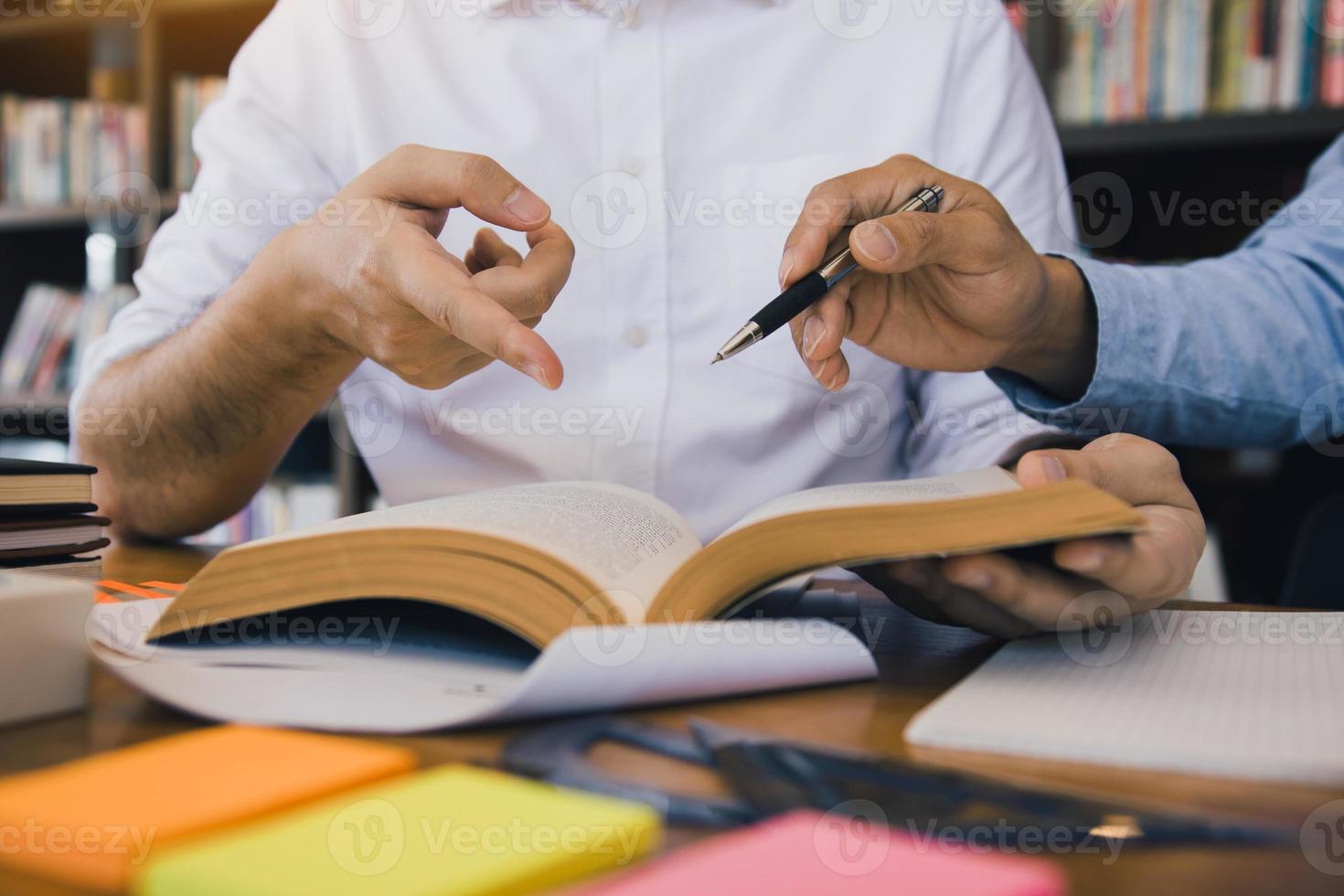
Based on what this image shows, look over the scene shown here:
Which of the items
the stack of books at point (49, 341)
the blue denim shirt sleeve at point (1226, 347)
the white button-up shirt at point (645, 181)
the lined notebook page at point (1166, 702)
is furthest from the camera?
the stack of books at point (49, 341)

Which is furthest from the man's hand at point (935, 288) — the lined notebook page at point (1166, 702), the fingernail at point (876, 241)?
the lined notebook page at point (1166, 702)

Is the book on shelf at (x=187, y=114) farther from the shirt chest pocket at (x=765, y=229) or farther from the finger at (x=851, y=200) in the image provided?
the finger at (x=851, y=200)

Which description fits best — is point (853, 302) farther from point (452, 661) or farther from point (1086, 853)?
point (1086, 853)

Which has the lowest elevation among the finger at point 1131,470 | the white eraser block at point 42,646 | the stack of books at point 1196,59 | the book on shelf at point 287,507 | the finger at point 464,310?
the book on shelf at point 287,507

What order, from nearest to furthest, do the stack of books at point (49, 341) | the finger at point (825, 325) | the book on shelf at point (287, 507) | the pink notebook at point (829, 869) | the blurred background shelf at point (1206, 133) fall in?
the pink notebook at point (829, 869) < the finger at point (825, 325) < the blurred background shelf at point (1206, 133) < the book on shelf at point (287, 507) < the stack of books at point (49, 341)

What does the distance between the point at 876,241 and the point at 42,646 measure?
1.43ft

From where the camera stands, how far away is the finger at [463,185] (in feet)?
2.10

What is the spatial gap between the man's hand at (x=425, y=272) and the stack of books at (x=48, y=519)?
0.60ft

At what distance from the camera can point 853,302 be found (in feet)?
2.51

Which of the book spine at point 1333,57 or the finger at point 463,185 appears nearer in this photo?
the finger at point 463,185

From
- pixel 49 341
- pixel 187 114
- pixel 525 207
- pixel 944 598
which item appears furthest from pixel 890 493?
pixel 49 341

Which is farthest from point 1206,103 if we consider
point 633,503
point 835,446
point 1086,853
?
point 1086,853

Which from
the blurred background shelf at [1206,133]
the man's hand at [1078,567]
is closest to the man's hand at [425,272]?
the man's hand at [1078,567]

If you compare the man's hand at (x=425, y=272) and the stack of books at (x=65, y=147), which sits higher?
the man's hand at (x=425, y=272)
